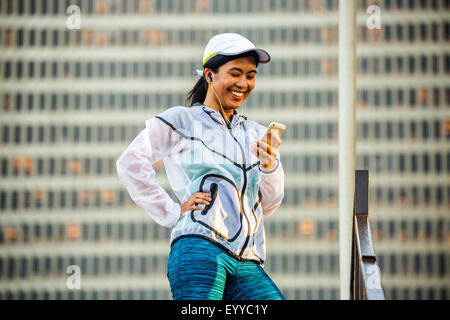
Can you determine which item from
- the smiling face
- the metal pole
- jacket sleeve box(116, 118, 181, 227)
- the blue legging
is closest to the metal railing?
the metal pole

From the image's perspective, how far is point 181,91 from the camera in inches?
2318

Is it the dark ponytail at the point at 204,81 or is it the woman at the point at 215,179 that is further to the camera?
the dark ponytail at the point at 204,81

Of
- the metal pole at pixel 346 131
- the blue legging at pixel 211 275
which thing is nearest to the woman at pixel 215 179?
the blue legging at pixel 211 275

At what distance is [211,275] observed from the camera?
267 cm

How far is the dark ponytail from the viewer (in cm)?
285

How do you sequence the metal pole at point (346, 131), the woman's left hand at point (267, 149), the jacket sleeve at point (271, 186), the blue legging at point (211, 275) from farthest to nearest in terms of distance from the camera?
the metal pole at point (346, 131), the jacket sleeve at point (271, 186), the woman's left hand at point (267, 149), the blue legging at point (211, 275)

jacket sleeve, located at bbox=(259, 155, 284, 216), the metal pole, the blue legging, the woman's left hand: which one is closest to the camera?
the blue legging

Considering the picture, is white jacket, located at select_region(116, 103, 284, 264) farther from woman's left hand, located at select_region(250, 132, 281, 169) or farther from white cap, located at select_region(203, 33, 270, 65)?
white cap, located at select_region(203, 33, 270, 65)

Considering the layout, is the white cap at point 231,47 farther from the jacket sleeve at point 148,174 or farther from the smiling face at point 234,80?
the jacket sleeve at point 148,174

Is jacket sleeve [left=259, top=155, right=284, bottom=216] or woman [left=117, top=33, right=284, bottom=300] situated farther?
jacket sleeve [left=259, top=155, right=284, bottom=216]

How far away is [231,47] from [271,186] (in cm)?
61

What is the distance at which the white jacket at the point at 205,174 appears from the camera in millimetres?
2750

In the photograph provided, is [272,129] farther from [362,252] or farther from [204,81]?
[362,252]

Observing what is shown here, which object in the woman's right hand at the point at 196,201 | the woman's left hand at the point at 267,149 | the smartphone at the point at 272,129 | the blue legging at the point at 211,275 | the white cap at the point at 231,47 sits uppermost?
the white cap at the point at 231,47
